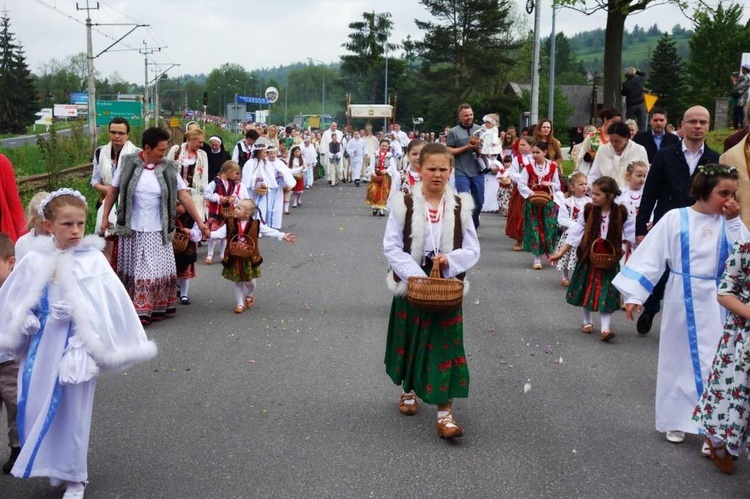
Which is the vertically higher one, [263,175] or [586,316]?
[263,175]

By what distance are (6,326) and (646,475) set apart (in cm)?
354

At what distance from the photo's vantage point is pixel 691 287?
20.5 feet

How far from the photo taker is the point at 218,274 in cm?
1362

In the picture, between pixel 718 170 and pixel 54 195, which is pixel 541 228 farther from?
pixel 54 195

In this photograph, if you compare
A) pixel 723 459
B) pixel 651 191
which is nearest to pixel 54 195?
pixel 723 459

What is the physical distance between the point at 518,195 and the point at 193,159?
18.3 ft

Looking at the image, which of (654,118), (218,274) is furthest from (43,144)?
(654,118)


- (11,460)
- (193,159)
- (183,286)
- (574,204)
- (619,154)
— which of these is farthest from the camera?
(193,159)

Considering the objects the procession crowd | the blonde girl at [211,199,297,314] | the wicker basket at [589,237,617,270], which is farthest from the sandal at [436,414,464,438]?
the blonde girl at [211,199,297,314]

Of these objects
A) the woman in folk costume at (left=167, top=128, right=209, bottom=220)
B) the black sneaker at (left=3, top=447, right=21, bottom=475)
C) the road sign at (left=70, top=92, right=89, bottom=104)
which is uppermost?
the road sign at (left=70, top=92, right=89, bottom=104)

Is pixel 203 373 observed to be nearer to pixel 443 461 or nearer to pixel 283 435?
pixel 283 435

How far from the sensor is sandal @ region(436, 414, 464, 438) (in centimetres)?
618

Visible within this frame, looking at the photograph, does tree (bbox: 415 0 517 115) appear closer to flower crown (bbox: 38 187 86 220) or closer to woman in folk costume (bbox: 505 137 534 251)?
woman in folk costume (bbox: 505 137 534 251)

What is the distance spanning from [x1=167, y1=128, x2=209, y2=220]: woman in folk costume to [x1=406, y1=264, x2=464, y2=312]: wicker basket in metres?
8.01
